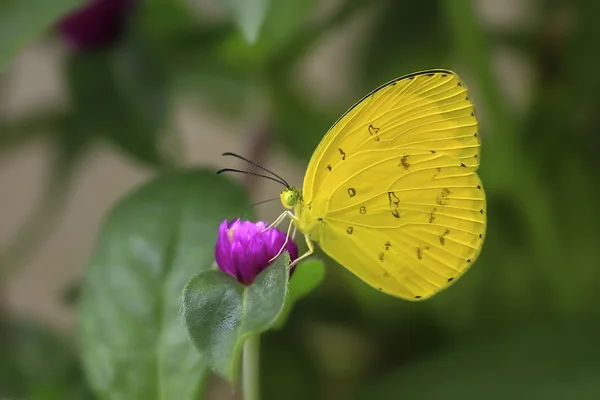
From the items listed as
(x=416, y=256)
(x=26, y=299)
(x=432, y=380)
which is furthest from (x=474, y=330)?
(x=26, y=299)

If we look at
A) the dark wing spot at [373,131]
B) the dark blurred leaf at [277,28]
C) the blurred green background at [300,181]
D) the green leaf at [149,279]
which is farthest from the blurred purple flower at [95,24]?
the dark wing spot at [373,131]

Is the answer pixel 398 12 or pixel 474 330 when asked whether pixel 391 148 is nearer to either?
pixel 474 330

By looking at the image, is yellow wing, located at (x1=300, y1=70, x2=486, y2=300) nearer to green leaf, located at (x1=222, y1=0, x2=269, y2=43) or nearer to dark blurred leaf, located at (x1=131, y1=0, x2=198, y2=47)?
green leaf, located at (x1=222, y1=0, x2=269, y2=43)

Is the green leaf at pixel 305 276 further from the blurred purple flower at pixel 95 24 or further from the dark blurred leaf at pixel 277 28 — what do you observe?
the blurred purple flower at pixel 95 24

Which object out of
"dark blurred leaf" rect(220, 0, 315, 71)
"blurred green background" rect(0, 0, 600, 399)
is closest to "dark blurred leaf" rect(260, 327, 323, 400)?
"blurred green background" rect(0, 0, 600, 399)

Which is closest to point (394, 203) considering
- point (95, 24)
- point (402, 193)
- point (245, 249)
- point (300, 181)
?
point (402, 193)

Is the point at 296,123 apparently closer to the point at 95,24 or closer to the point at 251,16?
the point at 95,24

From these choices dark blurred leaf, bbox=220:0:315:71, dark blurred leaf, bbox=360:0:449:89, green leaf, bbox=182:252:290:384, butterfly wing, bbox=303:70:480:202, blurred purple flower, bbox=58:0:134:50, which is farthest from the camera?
dark blurred leaf, bbox=360:0:449:89

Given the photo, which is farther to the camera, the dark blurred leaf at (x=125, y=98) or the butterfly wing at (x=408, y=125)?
the dark blurred leaf at (x=125, y=98)
